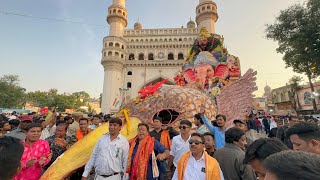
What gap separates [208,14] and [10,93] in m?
36.6

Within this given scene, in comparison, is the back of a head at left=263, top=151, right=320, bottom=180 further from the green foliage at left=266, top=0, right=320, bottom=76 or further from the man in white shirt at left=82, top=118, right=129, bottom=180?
the green foliage at left=266, top=0, right=320, bottom=76

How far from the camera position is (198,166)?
2.52 m

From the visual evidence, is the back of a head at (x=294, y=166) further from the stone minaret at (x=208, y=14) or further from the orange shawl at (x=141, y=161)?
the stone minaret at (x=208, y=14)

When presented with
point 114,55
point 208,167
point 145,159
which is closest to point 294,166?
point 208,167

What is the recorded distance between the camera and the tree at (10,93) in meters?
34.0

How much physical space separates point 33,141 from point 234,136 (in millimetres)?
3003

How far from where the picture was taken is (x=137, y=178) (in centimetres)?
321

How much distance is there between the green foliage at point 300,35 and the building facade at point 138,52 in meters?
15.2

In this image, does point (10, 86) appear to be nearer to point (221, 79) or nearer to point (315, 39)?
point (221, 79)

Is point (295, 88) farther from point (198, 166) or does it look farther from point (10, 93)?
point (10, 93)

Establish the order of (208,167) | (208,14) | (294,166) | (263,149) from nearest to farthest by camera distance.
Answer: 1. (294,166)
2. (263,149)
3. (208,167)
4. (208,14)

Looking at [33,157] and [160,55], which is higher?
[160,55]

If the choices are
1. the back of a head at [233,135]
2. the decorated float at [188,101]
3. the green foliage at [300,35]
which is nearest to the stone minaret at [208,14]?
the green foliage at [300,35]

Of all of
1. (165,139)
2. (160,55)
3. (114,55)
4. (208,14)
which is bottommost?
(165,139)
